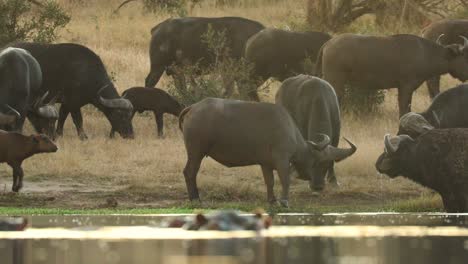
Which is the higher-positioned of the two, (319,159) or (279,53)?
(319,159)

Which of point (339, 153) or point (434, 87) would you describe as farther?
point (434, 87)

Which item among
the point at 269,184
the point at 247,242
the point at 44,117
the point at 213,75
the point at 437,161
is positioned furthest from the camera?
the point at 213,75

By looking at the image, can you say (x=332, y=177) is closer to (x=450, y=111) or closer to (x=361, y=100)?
(x=450, y=111)

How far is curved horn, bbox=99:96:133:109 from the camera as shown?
29625mm

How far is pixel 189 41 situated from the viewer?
110ft

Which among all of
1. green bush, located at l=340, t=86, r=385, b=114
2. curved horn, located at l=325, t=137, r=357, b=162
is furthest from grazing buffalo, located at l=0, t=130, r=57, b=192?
green bush, located at l=340, t=86, r=385, b=114

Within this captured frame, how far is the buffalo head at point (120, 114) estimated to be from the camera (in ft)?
96.2

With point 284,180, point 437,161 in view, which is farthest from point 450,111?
point 284,180

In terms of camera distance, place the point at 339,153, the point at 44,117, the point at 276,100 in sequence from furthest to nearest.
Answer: the point at 44,117 → the point at 276,100 → the point at 339,153

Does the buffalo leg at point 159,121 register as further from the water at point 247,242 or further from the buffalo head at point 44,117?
the water at point 247,242

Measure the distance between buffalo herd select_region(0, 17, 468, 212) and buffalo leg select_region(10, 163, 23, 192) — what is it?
14 millimetres

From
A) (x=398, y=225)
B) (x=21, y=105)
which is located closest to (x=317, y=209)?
(x=398, y=225)

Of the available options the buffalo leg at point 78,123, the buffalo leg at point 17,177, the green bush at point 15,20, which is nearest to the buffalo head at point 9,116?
the buffalo leg at point 78,123

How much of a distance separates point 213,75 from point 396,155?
9705 mm
